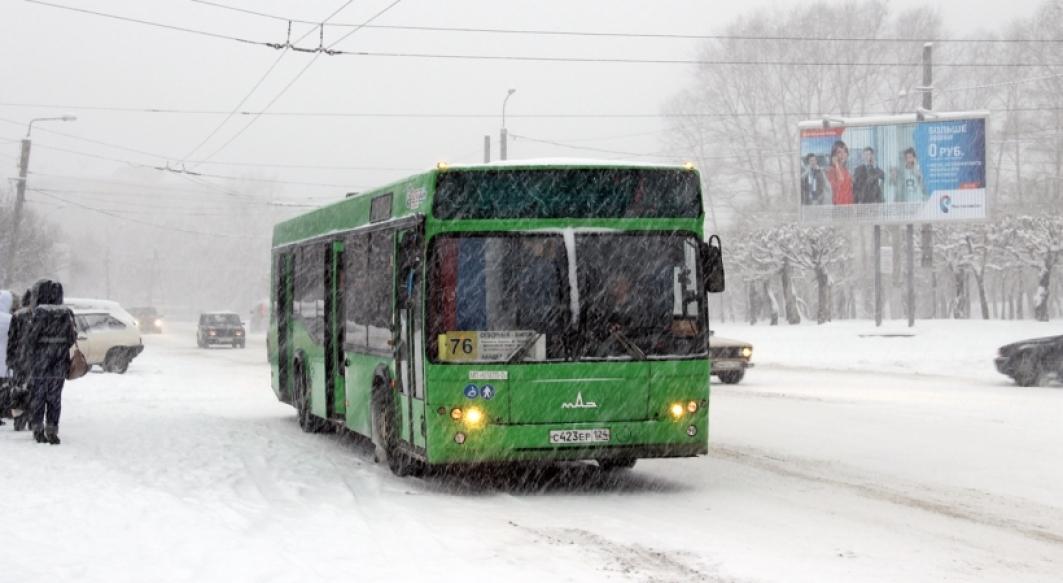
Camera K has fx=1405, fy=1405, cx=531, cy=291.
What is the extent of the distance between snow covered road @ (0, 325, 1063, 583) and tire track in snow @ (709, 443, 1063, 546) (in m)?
0.04

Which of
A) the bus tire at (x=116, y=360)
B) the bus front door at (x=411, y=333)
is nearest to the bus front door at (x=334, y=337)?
the bus front door at (x=411, y=333)

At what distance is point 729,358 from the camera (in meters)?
28.5

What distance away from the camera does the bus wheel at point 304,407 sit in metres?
17.5

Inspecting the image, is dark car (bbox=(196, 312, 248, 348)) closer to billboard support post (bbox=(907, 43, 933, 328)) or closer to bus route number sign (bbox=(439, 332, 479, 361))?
billboard support post (bbox=(907, 43, 933, 328))

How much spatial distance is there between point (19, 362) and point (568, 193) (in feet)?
23.6

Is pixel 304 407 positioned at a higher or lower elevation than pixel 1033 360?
lower

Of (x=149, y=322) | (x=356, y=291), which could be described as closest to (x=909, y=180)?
(x=356, y=291)

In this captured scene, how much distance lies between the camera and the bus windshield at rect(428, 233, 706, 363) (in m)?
11.2

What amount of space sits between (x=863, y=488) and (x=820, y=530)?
2506 mm

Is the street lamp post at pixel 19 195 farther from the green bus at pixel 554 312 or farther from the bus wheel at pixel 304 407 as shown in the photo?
the green bus at pixel 554 312

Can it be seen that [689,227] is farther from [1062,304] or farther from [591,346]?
[1062,304]

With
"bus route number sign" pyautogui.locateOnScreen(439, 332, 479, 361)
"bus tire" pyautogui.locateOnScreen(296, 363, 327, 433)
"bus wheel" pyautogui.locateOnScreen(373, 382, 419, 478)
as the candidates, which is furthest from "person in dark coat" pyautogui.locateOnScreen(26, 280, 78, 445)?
"bus route number sign" pyautogui.locateOnScreen(439, 332, 479, 361)

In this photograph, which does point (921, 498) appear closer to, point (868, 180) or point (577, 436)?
point (577, 436)

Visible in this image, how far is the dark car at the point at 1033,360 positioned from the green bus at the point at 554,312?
55.9 ft
